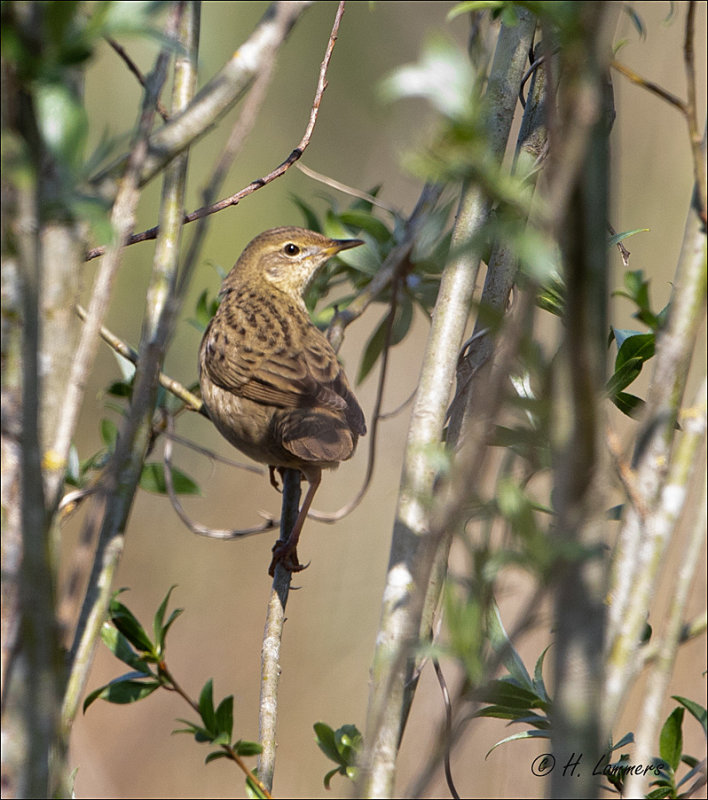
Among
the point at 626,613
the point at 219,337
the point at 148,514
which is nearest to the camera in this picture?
the point at 626,613

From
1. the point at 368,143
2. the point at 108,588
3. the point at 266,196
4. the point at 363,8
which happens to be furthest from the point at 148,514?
the point at 108,588

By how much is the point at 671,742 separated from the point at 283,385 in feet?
7.70

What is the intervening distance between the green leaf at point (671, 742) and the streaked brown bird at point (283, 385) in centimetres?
158

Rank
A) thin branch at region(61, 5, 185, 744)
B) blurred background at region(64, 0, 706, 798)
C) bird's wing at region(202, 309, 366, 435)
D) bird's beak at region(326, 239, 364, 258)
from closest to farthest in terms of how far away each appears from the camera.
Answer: thin branch at region(61, 5, 185, 744), bird's beak at region(326, 239, 364, 258), bird's wing at region(202, 309, 366, 435), blurred background at region(64, 0, 706, 798)

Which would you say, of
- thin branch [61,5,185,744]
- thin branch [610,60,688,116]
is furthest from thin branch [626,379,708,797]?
thin branch [61,5,185,744]

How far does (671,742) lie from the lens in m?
2.15

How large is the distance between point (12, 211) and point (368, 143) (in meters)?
6.47

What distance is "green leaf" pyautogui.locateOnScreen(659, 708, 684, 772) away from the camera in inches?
84.1

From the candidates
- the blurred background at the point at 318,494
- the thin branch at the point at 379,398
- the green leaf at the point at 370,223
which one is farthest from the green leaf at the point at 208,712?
the blurred background at the point at 318,494

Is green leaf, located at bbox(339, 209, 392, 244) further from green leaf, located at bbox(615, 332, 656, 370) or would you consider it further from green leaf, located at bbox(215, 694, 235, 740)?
green leaf, located at bbox(215, 694, 235, 740)

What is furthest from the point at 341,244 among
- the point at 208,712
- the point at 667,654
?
the point at 667,654

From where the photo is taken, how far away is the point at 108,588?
1436mm

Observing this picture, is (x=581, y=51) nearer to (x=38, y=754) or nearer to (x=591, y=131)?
(x=591, y=131)

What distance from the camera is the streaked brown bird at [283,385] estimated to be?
367 centimetres
